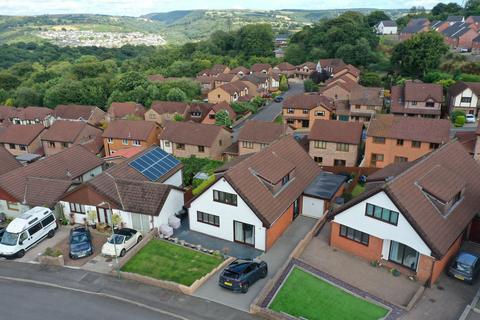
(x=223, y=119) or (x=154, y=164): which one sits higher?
(x=154, y=164)

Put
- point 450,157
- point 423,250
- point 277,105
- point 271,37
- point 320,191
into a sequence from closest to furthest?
1. point 423,250
2. point 450,157
3. point 320,191
4. point 277,105
5. point 271,37

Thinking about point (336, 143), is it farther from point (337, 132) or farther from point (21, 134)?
point (21, 134)

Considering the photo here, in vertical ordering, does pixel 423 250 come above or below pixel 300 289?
above

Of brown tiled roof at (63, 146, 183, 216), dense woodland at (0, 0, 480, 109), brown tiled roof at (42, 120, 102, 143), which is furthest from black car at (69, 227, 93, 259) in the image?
dense woodland at (0, 0, 480, 109)

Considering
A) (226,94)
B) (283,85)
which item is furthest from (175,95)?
(283,85)

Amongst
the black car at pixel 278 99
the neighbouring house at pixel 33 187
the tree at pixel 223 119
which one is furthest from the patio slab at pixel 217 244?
the black car at pixel 278 99

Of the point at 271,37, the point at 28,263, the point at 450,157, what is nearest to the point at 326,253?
the point at 450,157

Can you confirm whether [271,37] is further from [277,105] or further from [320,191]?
[320,191]
